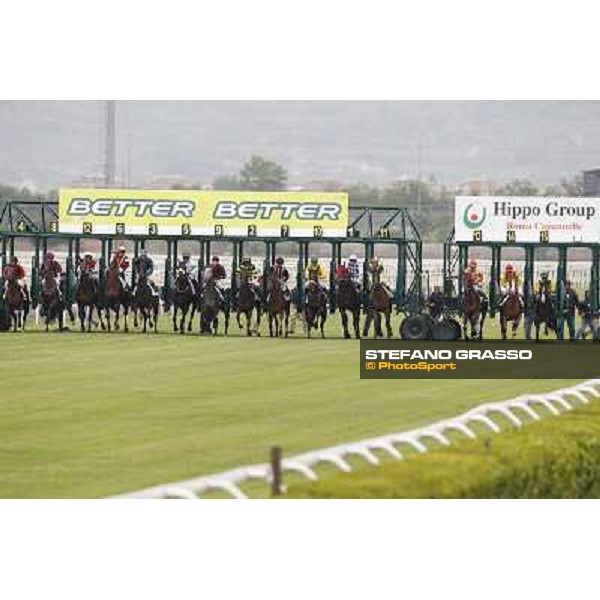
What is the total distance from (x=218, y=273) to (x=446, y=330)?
1532mm

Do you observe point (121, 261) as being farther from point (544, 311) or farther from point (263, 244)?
point (544, 311)

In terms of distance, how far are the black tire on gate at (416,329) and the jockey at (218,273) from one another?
4.21 ft

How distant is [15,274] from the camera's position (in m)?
18.9

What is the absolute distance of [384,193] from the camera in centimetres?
1850

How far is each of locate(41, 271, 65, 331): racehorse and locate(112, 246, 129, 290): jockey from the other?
41 centimetres

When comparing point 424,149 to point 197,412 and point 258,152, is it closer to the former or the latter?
point 258,152

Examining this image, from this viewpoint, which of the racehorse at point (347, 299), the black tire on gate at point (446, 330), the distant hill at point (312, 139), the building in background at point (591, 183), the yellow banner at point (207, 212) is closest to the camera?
the distant hill at point (312, 139)

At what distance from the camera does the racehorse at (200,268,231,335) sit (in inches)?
752

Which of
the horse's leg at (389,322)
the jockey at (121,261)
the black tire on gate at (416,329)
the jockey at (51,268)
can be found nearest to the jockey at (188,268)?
the jockey at (121,261)

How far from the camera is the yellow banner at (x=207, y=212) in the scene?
60.9 ft

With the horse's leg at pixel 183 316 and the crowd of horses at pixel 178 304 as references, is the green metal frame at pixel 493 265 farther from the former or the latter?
the horse's leg at pixel 183 316

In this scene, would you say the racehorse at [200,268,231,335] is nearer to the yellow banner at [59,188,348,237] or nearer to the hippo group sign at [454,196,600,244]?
the yellow banner at [59,188,348,237]

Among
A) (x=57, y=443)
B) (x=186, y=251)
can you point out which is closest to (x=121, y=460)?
(x=57, y=443)

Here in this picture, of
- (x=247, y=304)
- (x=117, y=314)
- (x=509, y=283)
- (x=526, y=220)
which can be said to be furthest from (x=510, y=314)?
(x=117, y=314)
